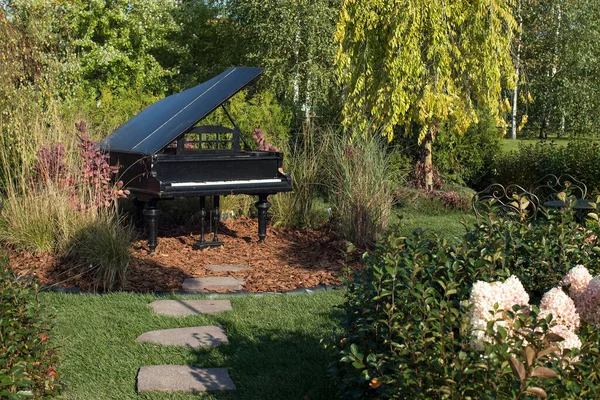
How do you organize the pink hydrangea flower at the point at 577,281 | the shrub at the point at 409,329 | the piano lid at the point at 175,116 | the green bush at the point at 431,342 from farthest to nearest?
1. the piano lid at the point at 175,116
2. the pink hydrangea flower at the point at 577,281
3. the shrub at the point at 409,329
4. the green bush at the point at 431,342

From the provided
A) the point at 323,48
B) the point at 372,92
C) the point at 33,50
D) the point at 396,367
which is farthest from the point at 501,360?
the point at 323,48

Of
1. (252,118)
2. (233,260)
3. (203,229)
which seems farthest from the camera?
(252,118)

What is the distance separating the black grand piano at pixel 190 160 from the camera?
6.91 metres

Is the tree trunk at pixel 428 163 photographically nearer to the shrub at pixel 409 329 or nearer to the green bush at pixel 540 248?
the green bush at pixel 540 248

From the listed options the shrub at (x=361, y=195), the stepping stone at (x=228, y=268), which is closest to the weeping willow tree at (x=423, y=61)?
the shrub at (x=361, y=195)

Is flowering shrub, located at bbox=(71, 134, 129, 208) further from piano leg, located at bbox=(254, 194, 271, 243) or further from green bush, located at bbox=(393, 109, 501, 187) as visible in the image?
green bush, located at bbox=(393, 109, 501, 187)

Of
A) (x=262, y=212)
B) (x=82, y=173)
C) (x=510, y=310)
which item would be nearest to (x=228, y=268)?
(x=262, y=212)

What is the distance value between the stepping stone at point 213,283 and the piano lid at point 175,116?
131 centimetres

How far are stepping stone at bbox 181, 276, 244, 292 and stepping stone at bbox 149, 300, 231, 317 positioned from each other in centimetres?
61

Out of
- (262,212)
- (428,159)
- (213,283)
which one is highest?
(428,159)

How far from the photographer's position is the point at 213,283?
244 inches

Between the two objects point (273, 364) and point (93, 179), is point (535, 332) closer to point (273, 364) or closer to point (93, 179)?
point (273, 364)

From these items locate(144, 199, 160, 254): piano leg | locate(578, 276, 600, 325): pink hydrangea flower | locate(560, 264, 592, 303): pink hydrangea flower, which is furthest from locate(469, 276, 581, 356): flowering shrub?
locate(144, 199, 160, 254): piano leg

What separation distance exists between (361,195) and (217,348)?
3.22m
